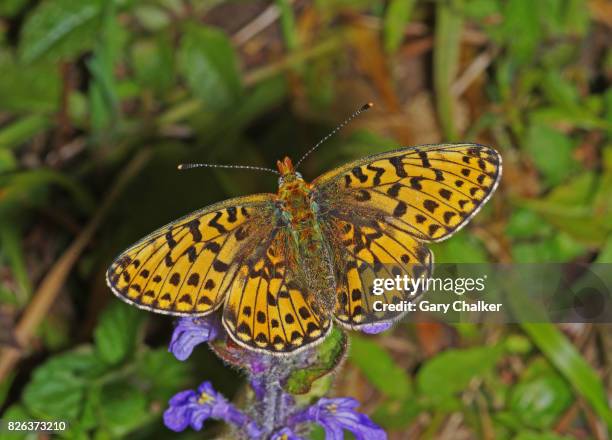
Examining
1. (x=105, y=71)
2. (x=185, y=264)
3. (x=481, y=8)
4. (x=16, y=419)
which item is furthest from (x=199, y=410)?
(x=481, y=8)

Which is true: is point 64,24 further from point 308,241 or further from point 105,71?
point 308,241

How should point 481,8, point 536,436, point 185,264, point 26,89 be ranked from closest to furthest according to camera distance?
point 185,264, point 536,436, point 26,89, point 481,8

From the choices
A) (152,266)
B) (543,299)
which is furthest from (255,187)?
(152,266)

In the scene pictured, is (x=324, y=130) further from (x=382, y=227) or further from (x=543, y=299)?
(x=382, y=227)

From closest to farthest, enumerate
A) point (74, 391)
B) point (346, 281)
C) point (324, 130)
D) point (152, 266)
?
point (152, 266)
point (346, 281)
point (74, 391)
point (324, 130)

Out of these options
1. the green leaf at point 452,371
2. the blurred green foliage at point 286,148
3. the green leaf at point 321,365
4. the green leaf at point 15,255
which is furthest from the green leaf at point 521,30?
the green leaf at point 15,255

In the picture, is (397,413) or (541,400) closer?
(397,413)

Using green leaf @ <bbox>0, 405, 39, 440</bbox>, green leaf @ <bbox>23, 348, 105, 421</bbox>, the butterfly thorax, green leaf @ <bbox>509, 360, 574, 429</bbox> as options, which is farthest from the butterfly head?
green leaf @ <bbox>509, 360, 574, 429</bbox>
